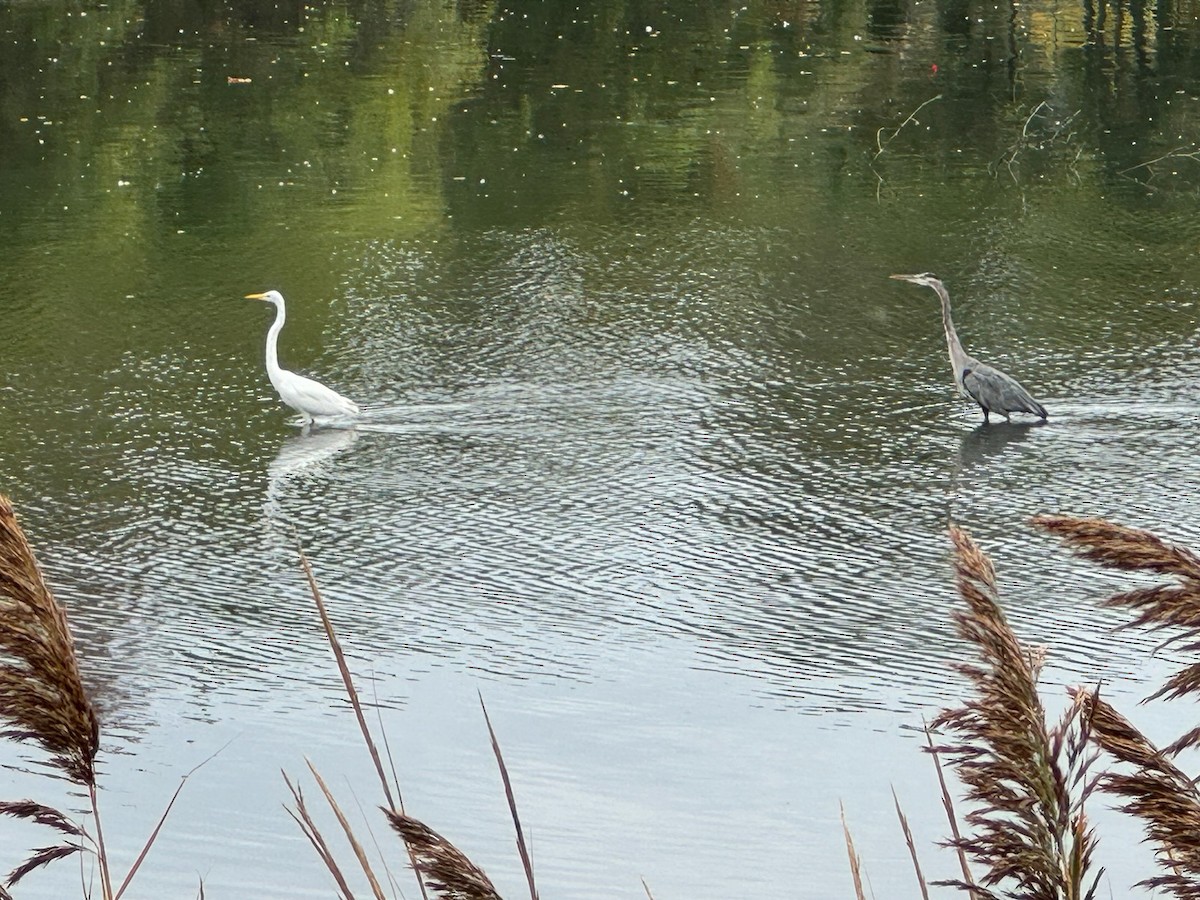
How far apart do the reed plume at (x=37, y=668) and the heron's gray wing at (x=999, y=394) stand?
27.4 feet

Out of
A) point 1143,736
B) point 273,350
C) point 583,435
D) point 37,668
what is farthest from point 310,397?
point 1143,736

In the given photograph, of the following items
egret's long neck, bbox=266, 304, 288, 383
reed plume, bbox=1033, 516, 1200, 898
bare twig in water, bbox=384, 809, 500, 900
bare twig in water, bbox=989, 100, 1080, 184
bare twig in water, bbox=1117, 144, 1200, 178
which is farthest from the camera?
bare twig in water, bbox=989, 100, 1080, 184

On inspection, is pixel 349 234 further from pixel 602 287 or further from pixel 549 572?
pixel 549 572

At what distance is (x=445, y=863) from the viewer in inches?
87.0

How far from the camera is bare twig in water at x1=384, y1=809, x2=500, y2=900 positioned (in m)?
2.20

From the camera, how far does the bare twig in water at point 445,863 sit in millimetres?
2201

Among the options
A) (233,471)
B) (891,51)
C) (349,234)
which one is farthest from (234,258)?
(891,51)

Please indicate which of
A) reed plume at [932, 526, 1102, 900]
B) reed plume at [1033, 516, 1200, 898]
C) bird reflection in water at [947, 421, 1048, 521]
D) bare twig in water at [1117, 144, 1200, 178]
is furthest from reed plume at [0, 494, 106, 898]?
bare twig in water at [1117, 144, 1200, 178]

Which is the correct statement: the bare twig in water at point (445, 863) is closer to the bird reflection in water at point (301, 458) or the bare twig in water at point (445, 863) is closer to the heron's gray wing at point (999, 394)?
the bird reflection in water at point (301, 458)

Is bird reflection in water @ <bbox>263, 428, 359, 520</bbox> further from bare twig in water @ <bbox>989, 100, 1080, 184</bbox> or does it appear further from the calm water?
bare twig in water @ <bbox>989, 100, 1080, 184</bbox>

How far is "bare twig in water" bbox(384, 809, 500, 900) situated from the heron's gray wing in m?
8.45

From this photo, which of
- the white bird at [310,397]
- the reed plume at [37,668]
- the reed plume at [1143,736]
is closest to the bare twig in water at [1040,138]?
the white bird at [310,397]

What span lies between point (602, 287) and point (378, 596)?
19.6ft

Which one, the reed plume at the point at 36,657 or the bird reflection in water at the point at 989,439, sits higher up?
the reed plume at the point at 36,657
